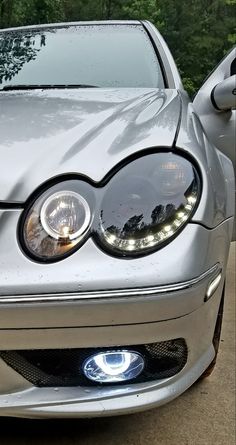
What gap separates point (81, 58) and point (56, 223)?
152cm

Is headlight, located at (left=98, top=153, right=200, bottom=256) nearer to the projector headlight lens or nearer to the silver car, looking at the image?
the silver car

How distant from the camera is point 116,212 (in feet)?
5.10

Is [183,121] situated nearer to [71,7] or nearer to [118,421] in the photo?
[118,421]

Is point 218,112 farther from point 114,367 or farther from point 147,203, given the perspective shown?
point 114,367

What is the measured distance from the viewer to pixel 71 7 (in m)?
19.3

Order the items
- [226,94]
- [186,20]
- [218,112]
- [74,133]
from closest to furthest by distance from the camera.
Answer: [74,133] < [226,94] < [218,112] < [186,20]

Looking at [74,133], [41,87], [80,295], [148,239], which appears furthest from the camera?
[41,87]

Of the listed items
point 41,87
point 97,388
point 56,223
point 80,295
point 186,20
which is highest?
point 41,87

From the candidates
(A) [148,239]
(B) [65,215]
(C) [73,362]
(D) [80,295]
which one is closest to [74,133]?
(B) [65,215]

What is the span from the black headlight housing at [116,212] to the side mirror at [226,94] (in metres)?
1.24

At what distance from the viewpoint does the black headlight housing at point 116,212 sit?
1503 mm

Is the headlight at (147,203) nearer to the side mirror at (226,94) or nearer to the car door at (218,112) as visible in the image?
the side mirror at (226,94)

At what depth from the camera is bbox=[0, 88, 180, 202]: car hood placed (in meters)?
1.60

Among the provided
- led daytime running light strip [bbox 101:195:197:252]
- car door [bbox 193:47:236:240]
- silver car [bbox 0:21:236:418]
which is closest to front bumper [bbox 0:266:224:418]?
silver car [bbox 0:21:236:418]
